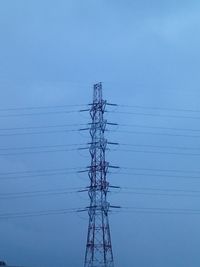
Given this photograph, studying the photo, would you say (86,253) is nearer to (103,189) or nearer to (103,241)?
(103,241)

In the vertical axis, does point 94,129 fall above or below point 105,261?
above

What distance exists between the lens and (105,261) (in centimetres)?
4697

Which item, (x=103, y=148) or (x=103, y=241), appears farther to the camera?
(x=103, y=148)

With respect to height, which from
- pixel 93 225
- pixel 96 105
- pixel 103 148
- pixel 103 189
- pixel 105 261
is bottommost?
pixel 105 261

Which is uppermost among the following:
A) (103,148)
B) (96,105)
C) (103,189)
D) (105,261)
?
(96,105)

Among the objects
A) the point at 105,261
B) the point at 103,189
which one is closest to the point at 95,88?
the point at 103,189

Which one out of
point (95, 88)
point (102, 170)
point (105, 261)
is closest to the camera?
point (105, 261)

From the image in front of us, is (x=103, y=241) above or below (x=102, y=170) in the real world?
below

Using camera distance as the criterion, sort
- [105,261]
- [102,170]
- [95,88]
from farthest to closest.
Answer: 1. [95,88]
2. [102,170]
3. [105,261]

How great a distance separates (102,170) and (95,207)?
13.3 ft

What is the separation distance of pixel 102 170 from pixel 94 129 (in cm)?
473

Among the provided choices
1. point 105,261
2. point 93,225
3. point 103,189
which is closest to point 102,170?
point 103,189

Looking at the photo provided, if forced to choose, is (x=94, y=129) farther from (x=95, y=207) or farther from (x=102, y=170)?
(x=95, y=207)

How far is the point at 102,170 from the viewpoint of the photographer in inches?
1998
